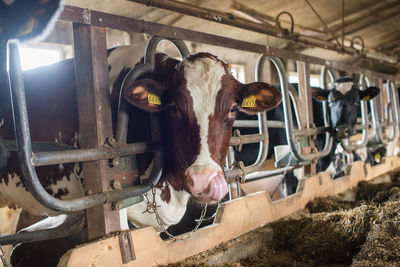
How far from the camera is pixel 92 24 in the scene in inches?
67.6

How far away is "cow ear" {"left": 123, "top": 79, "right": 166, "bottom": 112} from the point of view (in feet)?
6.14

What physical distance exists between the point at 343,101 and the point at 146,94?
3.17 meters

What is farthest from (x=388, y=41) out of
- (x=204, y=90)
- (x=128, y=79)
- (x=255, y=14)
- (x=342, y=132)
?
(x=128, y=79)

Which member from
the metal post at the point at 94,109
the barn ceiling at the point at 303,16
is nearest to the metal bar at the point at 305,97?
the barn ceiling at the point at 303,16

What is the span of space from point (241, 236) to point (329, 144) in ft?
6.28

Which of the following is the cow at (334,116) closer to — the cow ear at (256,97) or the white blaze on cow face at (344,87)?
the white blaze on cow face at (344,87)

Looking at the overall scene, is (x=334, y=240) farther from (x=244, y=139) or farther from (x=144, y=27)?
(x=144, y=27)

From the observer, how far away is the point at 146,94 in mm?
1946

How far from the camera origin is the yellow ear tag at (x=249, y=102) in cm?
225

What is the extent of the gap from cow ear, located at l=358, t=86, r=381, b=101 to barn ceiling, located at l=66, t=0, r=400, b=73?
2.88ft

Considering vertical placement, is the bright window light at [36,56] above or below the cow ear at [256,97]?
above

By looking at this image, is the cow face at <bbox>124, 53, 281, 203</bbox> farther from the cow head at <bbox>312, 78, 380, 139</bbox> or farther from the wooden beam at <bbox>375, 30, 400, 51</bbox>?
the wooden beam at <bbox>375, 30, 400, 51</bbox>

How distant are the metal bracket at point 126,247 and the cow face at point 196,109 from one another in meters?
0.36

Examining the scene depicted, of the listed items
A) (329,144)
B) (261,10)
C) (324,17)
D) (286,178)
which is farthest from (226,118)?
(324,17)
